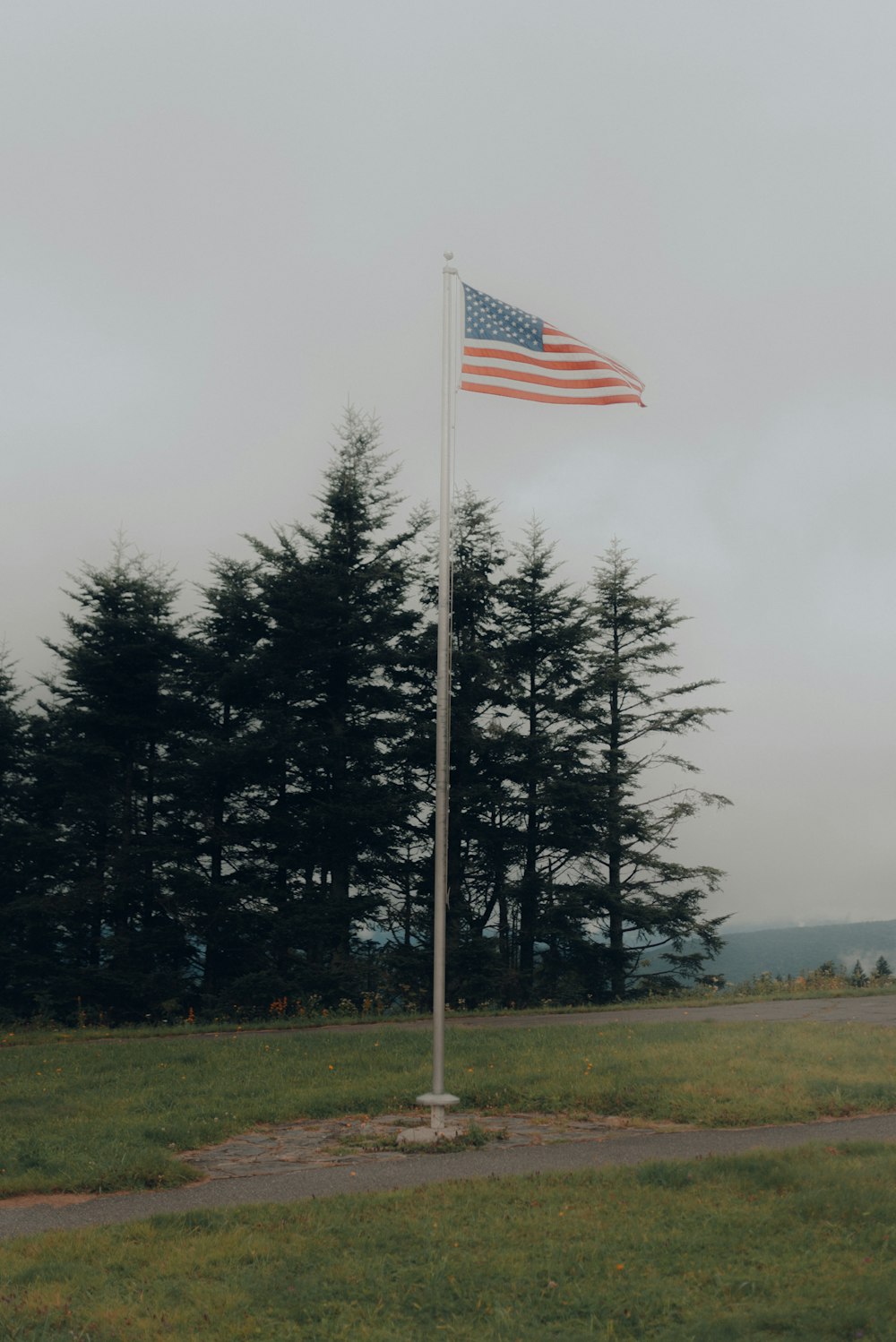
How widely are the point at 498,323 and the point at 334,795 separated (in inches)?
682

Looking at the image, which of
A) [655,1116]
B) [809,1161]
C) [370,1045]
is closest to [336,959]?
[370,1045]

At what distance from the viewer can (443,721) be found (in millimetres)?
10828

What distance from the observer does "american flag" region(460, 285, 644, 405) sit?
37.0 feet

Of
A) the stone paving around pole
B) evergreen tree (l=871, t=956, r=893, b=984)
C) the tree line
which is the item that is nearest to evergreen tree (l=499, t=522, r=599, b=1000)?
the tree line

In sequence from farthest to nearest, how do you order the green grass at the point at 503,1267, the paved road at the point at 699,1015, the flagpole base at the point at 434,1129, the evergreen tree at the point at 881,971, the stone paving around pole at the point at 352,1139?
1. the evergreen tree at the point at 881,971
2. the paved road at the point at 699,1015
3. the flagpole base at the point at 434,1129
4. the stone paving around pole at the point at 352,1139
5. the green grass at the point at 503,1267

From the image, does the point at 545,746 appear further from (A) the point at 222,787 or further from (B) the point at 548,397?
(B) the point at 548,397

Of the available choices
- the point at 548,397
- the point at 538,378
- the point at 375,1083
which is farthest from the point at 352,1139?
the point at 538,378

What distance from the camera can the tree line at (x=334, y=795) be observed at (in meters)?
26.6

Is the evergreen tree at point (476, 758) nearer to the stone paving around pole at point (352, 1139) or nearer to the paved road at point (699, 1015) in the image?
the paved road at point (699, 1015)

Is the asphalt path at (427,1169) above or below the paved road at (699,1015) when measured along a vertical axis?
below

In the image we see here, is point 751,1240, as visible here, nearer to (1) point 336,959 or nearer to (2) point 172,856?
(1) point 336,959

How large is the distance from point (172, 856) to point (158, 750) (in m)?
4.19

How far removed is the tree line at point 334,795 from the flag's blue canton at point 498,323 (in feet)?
52.7

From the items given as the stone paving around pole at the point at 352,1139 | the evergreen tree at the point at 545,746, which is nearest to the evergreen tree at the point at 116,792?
the evergreen tree at the point at 545,746
